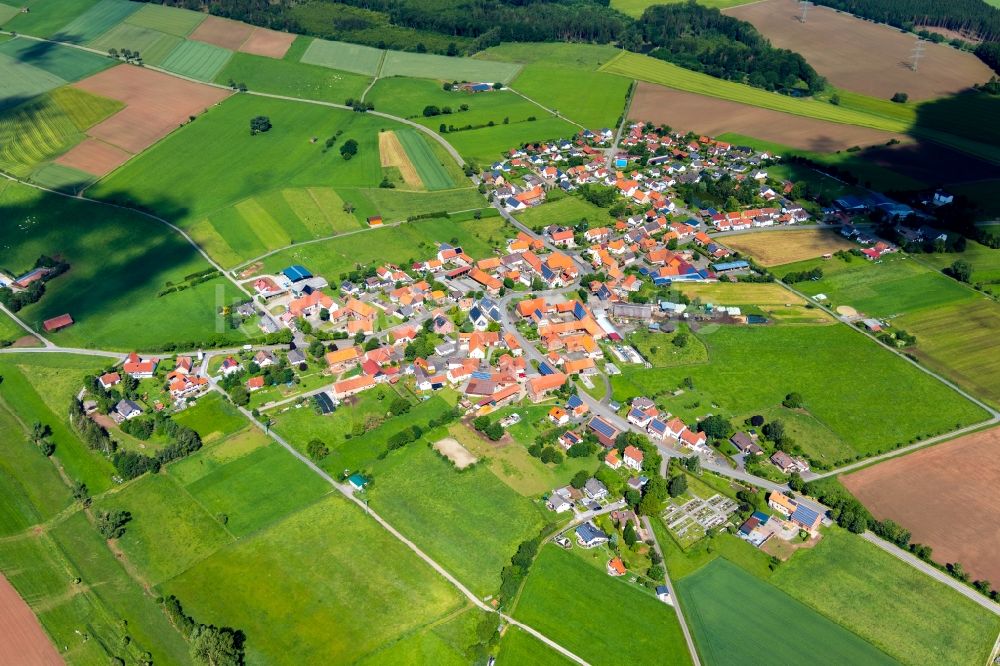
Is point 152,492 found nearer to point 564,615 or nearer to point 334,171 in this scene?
point 564,615

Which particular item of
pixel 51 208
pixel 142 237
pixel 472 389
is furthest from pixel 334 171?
pixel 472 389

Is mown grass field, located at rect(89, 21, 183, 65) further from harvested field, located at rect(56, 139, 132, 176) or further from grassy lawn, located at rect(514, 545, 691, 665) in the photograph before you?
grassy lawn, located at rect(514, 545, 691, 665)

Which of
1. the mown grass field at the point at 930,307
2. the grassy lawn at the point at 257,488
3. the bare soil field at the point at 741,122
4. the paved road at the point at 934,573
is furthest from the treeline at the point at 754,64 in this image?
the grassy lawn at the point at 257,488

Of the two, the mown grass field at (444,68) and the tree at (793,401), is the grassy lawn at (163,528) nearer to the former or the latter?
the tree at (793,401)

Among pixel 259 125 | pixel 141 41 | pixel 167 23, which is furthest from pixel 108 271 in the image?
pixel 167 23

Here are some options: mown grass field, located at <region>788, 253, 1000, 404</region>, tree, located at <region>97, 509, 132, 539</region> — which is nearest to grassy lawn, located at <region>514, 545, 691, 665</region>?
tree, located at <region>97, 509, 132, 539</region>

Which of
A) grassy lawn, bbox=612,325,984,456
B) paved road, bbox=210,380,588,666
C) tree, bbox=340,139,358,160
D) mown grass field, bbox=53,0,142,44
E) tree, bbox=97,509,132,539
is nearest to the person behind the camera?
paved road, bbox=210,380,588,666
